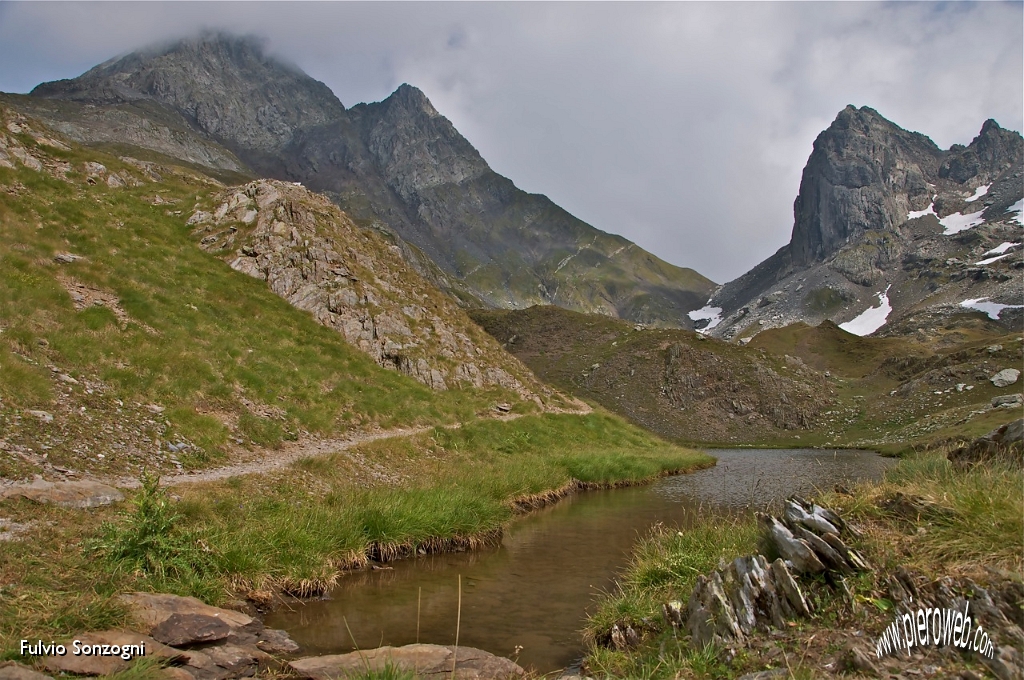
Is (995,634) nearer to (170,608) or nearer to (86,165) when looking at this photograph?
(170,608)

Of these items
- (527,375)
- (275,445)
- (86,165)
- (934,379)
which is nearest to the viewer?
(275,445)

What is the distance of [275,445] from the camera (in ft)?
71.8

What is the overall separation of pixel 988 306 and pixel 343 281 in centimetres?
21145

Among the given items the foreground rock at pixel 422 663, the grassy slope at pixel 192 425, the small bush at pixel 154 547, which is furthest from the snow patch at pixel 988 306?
the small bush at pixel 154 547

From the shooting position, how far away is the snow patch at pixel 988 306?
559 feet

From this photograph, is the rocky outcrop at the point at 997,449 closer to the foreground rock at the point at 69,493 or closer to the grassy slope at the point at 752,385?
the foreground rock at the point at 69,493

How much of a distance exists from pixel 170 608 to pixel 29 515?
457 cm

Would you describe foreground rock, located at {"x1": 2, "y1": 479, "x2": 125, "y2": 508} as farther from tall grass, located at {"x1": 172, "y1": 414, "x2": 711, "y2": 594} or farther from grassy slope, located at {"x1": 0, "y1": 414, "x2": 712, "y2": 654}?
tall grass, located at {"x1": 172, "y1": 414, "x2": 711, "y2": 594}

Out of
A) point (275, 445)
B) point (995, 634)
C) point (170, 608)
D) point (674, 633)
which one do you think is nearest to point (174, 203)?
point (275, 445)

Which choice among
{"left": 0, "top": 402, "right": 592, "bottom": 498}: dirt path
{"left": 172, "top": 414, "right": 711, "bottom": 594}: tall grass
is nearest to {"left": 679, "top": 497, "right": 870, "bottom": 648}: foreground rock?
{"left": 172, "top": 414, "right": 711, "bottom": 594}: tall grass

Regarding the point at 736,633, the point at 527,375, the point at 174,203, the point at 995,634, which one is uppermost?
the point at 174,203

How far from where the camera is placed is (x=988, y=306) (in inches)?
6929

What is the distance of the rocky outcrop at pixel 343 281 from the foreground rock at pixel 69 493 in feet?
74.3

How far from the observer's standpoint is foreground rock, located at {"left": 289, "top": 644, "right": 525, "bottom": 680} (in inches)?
334
